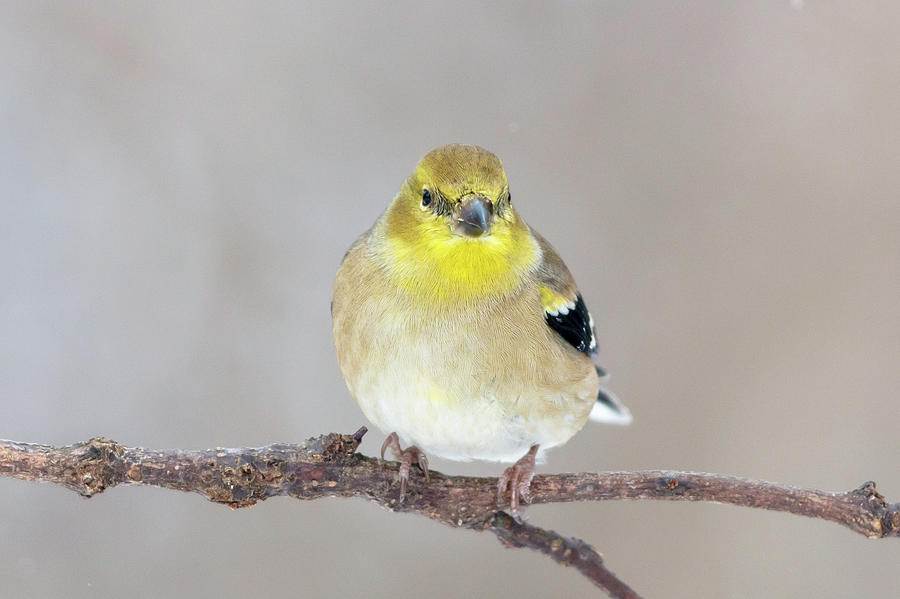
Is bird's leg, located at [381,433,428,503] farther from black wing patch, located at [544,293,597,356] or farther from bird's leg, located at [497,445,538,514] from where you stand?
black wing patch, located at [544,293,597,356]

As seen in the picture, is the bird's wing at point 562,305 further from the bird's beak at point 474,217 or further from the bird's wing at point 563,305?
the bird's beak at point 474,217

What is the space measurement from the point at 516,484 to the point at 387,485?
46cm

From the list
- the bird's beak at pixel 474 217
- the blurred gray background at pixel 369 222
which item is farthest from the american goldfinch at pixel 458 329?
the blurred gray background at pixel 369 222

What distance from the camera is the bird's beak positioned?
285 centimetres

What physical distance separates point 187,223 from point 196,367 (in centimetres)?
101

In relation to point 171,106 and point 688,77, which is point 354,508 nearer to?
point 171,106

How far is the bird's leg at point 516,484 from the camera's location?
9.62 ft

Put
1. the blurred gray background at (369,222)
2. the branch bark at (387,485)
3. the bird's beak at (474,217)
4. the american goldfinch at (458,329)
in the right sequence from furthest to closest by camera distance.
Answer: the blurred gray background at (369,222) → the american goldfinch at (458,329) → the bird's beak at (474,217) → the branch bark at (387,485)

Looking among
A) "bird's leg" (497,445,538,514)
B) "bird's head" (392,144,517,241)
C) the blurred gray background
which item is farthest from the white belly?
the blurred gray background

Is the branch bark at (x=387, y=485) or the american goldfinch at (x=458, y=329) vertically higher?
the american goldfinch at (x=458, y=329)

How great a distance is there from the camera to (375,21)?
6.03 metres

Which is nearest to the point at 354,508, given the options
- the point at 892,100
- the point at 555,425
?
the point at 555,425

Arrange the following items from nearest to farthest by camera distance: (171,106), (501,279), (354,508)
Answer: (501,279) < (354,508) < (171,106)

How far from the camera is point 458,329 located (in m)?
3.01
